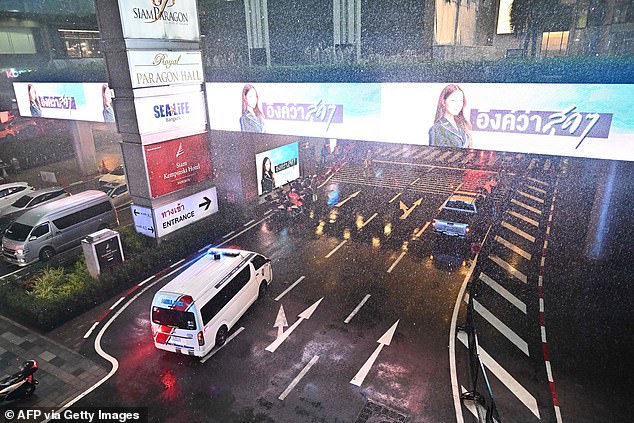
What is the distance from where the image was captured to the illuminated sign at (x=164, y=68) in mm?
16188

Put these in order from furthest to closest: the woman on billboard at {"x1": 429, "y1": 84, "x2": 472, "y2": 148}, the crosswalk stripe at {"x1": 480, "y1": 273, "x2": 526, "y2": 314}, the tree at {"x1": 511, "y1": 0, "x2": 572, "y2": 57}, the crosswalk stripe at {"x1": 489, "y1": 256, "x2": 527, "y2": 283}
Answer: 1. the tree at {"x1": 511, "y1": 0, "x2": 572, "y2": 57}
2. the crosswalk stripe at {"x1": 489, "y1": 256, "x2": 527, "y2": 283}
3. the crosswalk stripe at {"x1": 480, "y1": 273, "x2": 526, "y2": 314}
4. the woman on billboard at {"x1": 429, "y1": 84, "x2": 472, "y2": 148}

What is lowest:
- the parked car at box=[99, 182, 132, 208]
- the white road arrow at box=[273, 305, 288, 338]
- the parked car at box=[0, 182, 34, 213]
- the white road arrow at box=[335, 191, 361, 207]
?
the white road arrow at box=[273, 305, 288, 338]

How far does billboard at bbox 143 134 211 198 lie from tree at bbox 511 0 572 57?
67.8 feet

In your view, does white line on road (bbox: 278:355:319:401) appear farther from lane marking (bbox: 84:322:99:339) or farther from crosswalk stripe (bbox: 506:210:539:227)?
crosswalk stripe (bbox: 506:210:539:227)

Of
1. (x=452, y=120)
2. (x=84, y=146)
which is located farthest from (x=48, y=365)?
(x=84, y=146)

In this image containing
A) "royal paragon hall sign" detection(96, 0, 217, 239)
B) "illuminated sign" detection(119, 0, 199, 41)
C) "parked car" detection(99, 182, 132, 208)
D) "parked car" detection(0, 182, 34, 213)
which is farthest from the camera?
"parked car" detection(99, 182, 132, 208)

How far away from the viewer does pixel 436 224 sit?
20172mm

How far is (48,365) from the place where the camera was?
40.1ft

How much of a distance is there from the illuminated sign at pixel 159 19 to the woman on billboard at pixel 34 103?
16202 millimetres

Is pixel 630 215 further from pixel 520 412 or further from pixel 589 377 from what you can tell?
pixel 520 412

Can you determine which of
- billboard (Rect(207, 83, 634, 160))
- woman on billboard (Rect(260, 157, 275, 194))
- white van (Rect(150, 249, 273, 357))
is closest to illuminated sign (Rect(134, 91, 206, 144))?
billboard (Rect(207, 83, 634, 160))

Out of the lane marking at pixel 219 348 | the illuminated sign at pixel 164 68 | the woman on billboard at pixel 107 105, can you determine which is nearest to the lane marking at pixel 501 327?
the lane marking at pixel 219 348

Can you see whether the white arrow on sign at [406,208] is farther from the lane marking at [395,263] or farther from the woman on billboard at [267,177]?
the woman on billboard at [267,177]

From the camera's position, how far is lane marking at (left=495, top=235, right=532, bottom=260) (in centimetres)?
1833
